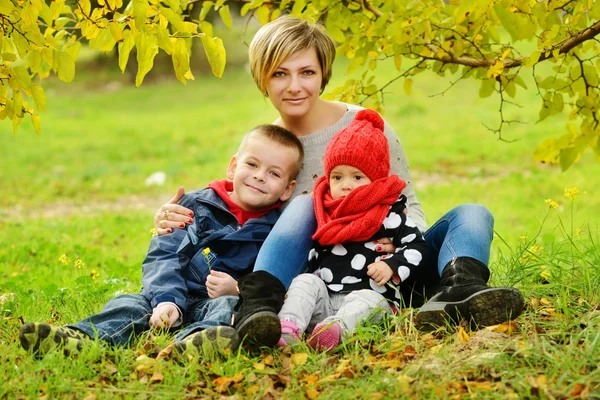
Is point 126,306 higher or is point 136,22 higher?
point 136,22

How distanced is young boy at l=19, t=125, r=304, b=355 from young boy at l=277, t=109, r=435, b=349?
295 mm

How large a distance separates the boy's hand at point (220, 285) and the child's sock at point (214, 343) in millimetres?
491

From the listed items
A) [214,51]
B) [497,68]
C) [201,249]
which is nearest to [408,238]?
[497,68]

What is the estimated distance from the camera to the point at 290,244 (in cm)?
307

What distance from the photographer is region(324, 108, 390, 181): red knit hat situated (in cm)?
312

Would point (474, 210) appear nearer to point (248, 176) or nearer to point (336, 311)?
point (336, 311)

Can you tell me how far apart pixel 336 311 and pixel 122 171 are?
758 cm

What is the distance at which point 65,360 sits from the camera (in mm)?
2619

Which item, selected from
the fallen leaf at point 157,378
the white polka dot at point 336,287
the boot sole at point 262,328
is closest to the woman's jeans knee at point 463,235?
the white polka dot at point 336,287

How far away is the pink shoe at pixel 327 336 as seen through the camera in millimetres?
2738

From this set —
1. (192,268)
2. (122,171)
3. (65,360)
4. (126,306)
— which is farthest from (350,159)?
(122,171)

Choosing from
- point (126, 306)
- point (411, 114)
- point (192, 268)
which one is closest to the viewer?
point (126, 306)

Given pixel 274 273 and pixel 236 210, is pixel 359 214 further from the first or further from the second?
pixel 236 210

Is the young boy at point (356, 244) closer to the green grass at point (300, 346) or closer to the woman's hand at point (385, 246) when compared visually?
the woman's hand at point (385, 246)
